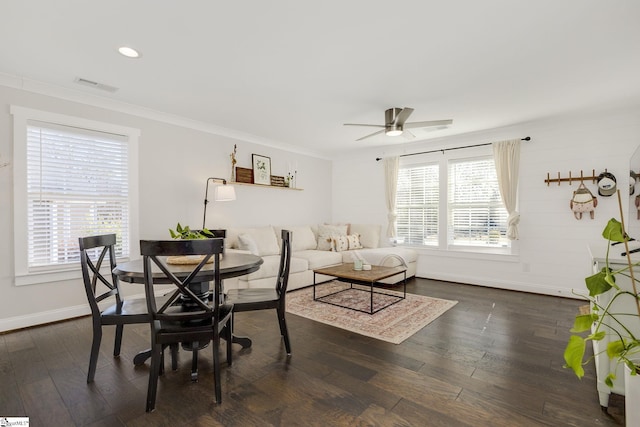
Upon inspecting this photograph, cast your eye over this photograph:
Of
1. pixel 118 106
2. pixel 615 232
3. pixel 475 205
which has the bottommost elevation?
pixel 615 232

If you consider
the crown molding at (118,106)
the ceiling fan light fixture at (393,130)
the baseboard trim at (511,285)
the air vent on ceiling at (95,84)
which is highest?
the air vent on ceiling at (95,84)

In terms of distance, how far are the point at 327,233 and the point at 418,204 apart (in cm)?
178

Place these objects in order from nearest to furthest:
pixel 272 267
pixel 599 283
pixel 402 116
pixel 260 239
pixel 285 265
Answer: pixel 599 283 → pixel 285 265 → pixel 402 116 → pixel 272 267 → pixel 260 239

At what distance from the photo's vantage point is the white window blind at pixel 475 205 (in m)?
4.88

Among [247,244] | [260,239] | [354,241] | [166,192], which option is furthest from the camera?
[354,241]

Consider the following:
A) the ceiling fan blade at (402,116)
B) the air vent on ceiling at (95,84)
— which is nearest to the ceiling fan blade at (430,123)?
the ceiling fan blade at (402,116)

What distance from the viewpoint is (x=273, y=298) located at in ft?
8.17

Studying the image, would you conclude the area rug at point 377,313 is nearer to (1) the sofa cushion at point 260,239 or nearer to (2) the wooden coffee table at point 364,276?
(2) the wooden coffee table at point 364,276

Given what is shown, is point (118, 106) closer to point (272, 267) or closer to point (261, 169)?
point (261, 169)

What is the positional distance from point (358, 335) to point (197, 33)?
2.85 metres

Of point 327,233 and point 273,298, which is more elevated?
point 327,233

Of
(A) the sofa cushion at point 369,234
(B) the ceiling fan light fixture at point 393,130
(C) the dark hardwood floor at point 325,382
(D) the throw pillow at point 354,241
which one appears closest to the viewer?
(C) the dark hardwood floor at point 325,382

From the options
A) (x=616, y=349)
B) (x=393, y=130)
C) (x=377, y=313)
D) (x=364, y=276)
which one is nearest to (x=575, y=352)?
(x=616, y=349)

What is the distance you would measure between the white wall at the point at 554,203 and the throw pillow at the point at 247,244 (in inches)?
127
